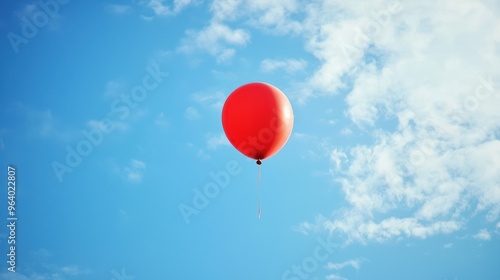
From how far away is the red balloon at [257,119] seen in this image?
7930mm

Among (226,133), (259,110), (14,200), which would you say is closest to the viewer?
(259,110)

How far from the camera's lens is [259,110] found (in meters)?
7.93

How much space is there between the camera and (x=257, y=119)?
25.9 feet

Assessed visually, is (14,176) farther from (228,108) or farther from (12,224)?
(228,108)

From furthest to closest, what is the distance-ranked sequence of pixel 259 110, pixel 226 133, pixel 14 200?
pixel 14 200, pixel 226 133, pixel 259 110

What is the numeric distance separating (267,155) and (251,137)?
599 mm

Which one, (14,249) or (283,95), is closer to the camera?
(283,95)

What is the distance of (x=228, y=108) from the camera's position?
8.34 metres

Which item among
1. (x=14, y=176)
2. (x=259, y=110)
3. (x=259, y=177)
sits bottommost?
(x=259, y=177)

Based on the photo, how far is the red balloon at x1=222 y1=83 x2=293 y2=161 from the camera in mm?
7930

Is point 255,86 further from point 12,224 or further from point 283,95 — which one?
point 12,224

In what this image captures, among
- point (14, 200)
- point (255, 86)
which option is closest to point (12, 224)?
point (14, 200)

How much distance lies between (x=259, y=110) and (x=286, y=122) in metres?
0.57

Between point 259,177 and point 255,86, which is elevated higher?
point 255,86
